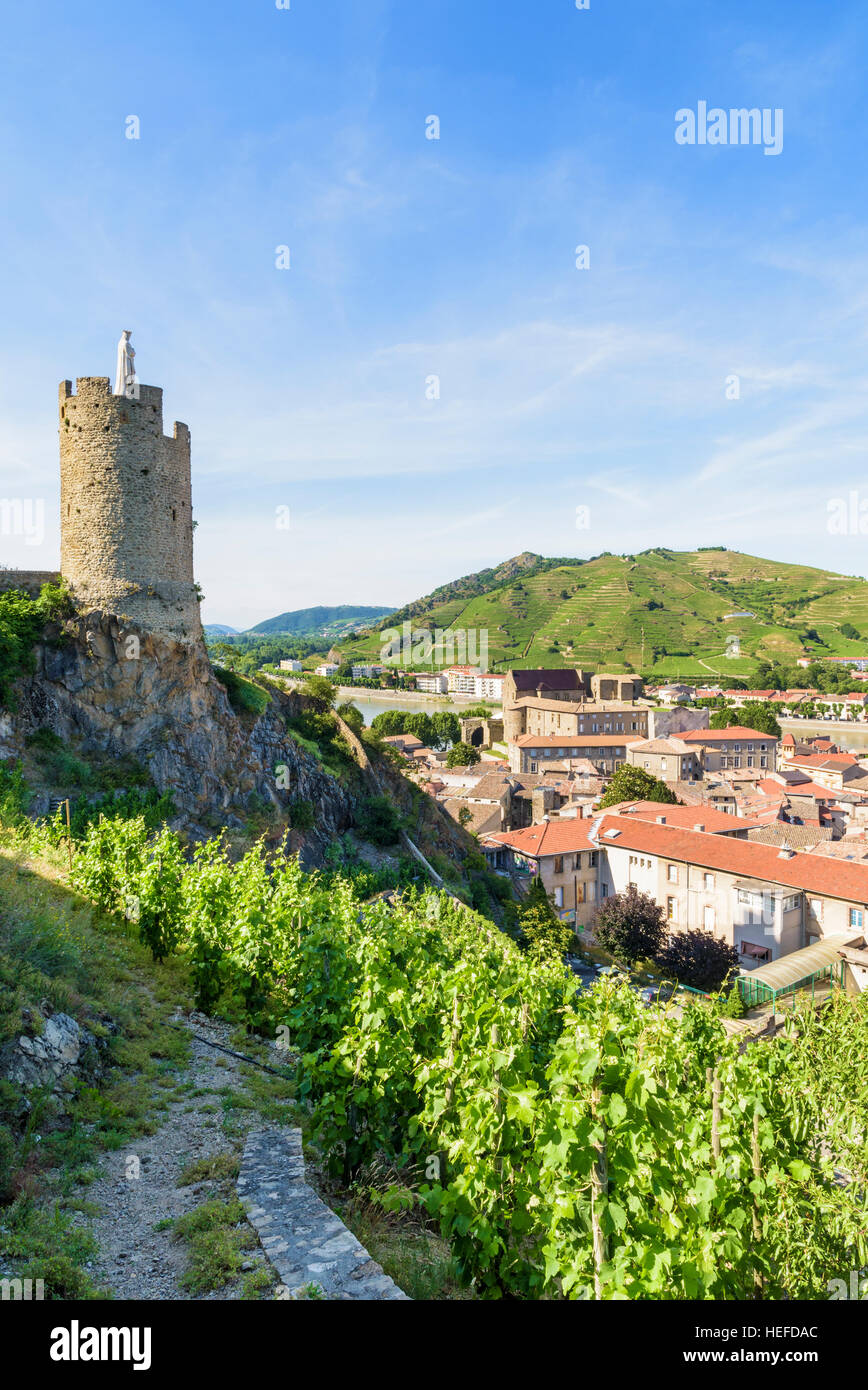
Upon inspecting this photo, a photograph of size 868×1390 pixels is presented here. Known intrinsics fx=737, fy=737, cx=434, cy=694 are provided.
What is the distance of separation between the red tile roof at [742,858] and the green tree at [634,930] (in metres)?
4.19

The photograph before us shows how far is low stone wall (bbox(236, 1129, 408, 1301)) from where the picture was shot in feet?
15.3

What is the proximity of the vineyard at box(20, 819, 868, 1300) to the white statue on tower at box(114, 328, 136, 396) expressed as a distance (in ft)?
55.5

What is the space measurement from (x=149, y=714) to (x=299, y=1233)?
707 inches

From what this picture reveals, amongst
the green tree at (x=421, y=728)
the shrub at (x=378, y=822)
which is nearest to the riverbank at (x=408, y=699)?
the green tree at (x=421, y=728)

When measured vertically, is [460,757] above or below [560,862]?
above

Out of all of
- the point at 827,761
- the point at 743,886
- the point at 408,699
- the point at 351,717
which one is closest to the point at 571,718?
the point at 827,761

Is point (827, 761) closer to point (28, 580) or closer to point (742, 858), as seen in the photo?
point (742, 858)

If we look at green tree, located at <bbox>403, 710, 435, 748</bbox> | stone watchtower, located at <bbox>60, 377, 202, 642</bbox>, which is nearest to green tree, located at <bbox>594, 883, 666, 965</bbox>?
stone watchtower, located at <bbox>60, 377, 202, 642</bbox>

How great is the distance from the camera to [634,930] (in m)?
35.9

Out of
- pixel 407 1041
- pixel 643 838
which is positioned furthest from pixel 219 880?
pixel 643 838

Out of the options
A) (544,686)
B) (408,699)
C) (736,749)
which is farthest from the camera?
(408,699)

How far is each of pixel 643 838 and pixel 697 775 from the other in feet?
132

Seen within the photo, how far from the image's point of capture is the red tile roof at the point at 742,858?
3403 centimetres
